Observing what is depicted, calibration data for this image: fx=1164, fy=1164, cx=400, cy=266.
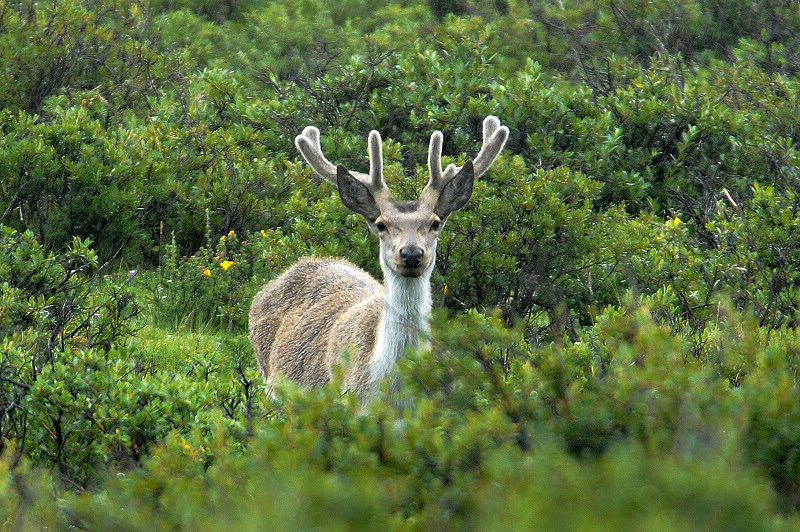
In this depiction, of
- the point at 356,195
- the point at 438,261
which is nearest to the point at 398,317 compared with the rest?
the point at 356,195

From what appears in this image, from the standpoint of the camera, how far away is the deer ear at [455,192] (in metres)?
6.62

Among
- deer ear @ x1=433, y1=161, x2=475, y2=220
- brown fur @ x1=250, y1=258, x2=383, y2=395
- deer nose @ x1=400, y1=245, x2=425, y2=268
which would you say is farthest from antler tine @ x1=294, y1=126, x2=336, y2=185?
deer nose @ x1=400, y1=245, x2=425, y2=268

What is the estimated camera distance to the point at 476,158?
712cm

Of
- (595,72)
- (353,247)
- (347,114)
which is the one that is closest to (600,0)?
(595,72)

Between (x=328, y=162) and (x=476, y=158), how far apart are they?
3.08 ft

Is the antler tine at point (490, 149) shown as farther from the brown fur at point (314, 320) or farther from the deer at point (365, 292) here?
the brown fur at point (314, 320)

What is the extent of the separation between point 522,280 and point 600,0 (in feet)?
21.9

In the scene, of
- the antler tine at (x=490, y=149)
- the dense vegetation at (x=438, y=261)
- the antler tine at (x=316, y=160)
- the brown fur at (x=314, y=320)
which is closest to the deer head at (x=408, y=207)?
the antler tine at (x=490, y=149)

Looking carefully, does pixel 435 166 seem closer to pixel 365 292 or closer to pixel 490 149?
pixel 490 149

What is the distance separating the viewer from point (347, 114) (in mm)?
10641

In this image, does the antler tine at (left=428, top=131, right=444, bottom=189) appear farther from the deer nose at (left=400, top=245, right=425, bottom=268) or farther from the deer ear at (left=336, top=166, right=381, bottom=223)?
the deer nose at (left=400, top=245, right=425, bottom=268)

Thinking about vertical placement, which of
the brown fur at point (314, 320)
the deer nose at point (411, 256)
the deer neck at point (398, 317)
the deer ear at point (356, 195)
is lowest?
the brown fur at point (314, 320)

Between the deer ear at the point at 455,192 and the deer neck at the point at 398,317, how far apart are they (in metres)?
0.36

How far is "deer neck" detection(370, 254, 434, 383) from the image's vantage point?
6105mm
